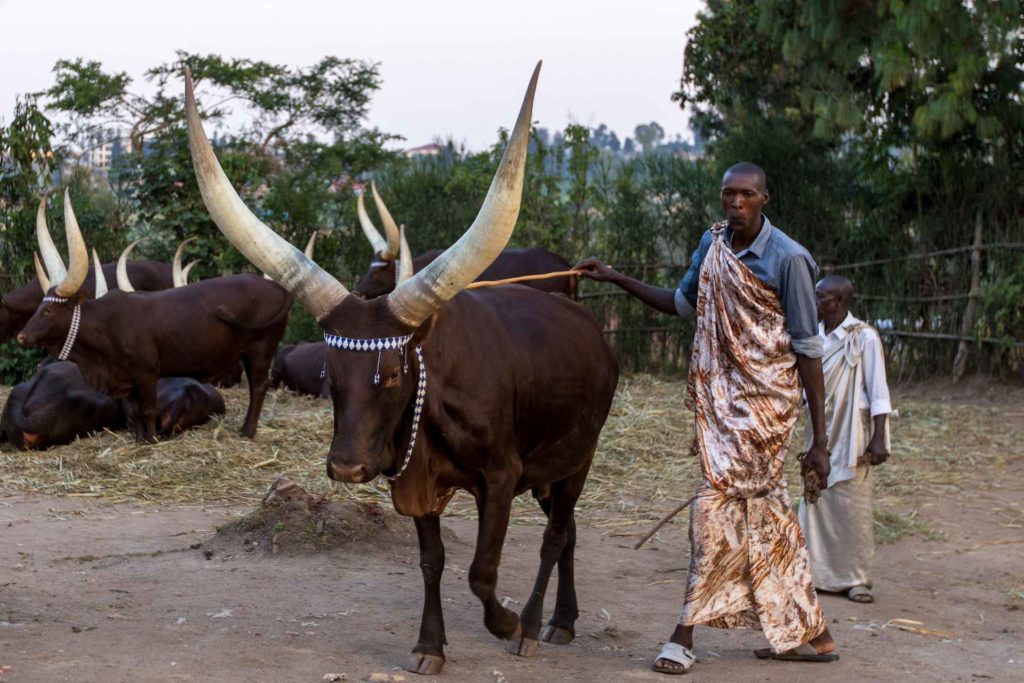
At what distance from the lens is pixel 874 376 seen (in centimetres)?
577

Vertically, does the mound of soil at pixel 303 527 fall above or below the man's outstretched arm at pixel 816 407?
below

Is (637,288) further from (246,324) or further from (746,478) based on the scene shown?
(246,324)

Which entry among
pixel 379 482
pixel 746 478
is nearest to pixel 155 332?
pixel 379 482

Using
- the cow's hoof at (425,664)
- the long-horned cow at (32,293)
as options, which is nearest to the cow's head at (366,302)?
the cow's hoof at (425,664)

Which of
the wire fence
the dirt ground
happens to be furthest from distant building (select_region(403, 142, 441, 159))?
the dirt ground

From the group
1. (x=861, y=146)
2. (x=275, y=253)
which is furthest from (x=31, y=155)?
(x=275, y=253)

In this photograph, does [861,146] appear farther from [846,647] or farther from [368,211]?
[846,647]

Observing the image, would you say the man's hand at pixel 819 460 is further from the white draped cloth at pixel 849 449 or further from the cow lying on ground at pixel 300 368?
the cow lying on ground at pixel 300 368

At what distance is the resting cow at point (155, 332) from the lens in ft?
29.2

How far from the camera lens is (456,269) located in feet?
12.6

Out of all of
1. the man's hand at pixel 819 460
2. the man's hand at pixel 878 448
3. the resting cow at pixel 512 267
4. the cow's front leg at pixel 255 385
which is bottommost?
the cow's front leg at pixel 255 385

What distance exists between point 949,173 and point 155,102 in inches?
535

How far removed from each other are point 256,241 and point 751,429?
179 centimetres

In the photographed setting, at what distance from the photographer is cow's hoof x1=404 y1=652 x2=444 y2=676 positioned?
4.20 meters
